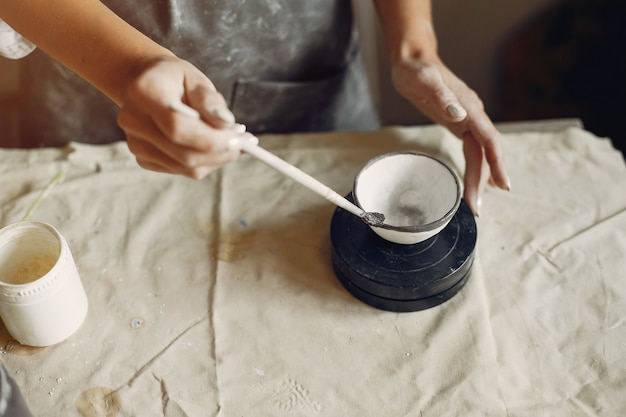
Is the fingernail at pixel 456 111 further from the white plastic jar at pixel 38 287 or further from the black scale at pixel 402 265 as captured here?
the white plastic jar at pixel 38 287

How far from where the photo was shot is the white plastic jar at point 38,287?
0.92 metres

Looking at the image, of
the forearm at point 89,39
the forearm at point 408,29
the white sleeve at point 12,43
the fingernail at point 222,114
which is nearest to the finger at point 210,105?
the fingernail at point 222,114

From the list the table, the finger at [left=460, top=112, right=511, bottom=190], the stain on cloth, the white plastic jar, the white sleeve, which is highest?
the white sleeve

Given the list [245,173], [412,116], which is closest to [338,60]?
[245,173]

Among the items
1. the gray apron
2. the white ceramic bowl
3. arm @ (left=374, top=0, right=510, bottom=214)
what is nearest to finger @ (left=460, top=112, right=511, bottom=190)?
arm @ (left=374, top=0, right=510, bottom=214)

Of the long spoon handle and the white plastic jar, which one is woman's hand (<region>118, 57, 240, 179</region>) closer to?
the long spoon handle

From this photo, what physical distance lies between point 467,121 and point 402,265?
338 millimetres

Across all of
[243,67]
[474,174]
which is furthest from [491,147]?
[243,67]

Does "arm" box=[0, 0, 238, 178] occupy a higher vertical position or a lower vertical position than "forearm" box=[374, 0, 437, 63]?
higher

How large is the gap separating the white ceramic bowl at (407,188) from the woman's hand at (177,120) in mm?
313

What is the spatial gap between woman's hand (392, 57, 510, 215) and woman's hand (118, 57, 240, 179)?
48cm

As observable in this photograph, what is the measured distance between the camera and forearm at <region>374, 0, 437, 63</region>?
51.6 inches

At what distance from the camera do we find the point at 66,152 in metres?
1.29

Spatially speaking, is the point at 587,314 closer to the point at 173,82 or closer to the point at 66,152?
the point at 173,82
